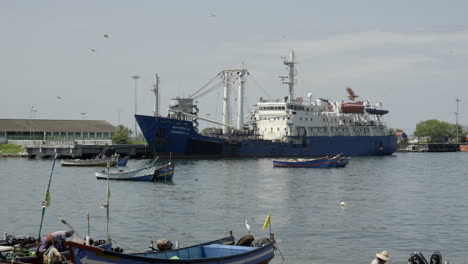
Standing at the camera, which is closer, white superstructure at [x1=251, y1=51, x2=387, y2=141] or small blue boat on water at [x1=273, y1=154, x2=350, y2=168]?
small blue boat on water at [x1=273, y1=154, x2=350, y2=168]

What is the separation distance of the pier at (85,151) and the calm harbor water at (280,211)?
1420 inches

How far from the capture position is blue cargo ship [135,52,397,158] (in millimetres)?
91938

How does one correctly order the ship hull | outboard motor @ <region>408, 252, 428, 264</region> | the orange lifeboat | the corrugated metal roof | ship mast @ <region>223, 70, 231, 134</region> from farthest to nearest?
the corrugated metal roof < the orange lifeboat < ship mast @ <region>223, 70, 231, 134</region> < the ship hull < outboard motor @ <region>408, 252, 428, 264</region>

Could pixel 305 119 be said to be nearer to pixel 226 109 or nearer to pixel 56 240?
pixel 226 109

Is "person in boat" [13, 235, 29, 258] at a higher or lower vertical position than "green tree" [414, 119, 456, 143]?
lower

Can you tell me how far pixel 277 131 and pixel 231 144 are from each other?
391 inches

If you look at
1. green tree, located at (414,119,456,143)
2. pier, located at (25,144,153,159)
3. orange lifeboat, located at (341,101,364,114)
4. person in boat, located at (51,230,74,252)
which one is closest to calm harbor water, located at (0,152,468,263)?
person in boat, located at (51,230,74,252)

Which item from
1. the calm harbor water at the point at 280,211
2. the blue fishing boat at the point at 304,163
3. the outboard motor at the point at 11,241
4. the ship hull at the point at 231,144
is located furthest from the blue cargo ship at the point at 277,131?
the outboard motor at the point at 11,241

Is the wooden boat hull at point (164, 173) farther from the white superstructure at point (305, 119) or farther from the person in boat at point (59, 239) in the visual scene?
the white superstructure at point (305, 119)

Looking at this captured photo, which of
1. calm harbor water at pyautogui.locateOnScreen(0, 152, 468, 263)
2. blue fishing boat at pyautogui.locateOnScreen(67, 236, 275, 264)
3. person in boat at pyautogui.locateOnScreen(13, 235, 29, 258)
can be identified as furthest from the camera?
calm harbor water at pyautogui.locateOnScreen(0, 152, 468, 263)

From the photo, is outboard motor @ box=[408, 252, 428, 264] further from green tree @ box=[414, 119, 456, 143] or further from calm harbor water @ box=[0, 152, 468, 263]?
green tree @ box=[414, 119, 456, 143]

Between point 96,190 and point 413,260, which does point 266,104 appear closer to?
point 96,190

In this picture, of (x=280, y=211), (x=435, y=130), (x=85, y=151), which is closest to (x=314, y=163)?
(x=85, y=151)

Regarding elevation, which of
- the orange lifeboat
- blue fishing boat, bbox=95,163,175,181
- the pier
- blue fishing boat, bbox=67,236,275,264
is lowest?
blue fishing boat, bbox=67,236,275,264
